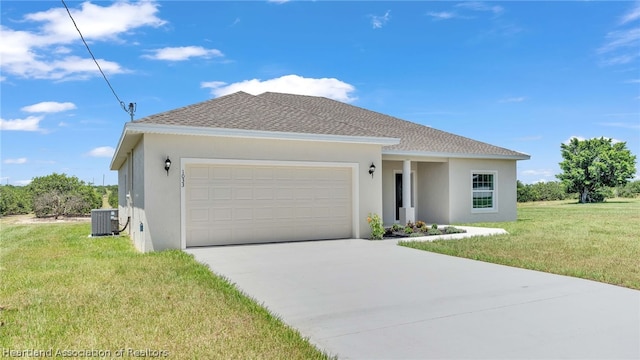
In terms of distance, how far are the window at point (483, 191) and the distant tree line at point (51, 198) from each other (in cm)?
2232

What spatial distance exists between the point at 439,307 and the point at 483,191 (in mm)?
14088

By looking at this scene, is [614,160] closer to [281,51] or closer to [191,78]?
[281,51]

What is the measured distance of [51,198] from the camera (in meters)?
24.6

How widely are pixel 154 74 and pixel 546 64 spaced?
48.7 feet

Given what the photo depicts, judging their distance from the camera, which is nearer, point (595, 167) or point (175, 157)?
point (175, 157)

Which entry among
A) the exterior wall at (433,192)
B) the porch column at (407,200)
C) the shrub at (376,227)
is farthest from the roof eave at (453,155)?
the shrub at (376,227)

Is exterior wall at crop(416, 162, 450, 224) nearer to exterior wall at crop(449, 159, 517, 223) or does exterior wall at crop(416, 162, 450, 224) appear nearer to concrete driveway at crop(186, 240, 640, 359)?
exterior wall at crop(449, 159, 517, 223)

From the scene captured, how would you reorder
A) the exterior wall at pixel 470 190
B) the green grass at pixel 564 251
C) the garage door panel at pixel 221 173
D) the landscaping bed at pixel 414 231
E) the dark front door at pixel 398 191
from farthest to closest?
the dark front door at pixel 398 191, the exterior wall at pixel 470 190, the landscaping bed at pixel 414 231, the garage door panel at pixel 221 173, the green grass at pixel 564 251

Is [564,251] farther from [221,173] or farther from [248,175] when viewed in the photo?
[221,173]

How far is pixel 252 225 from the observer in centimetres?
1141

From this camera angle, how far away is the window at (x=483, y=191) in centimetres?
1795

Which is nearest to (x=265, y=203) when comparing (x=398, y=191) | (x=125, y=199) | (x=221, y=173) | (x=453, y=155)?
(x=221, y=173)

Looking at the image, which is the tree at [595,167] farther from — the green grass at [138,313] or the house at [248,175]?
the green grass at [138,313]

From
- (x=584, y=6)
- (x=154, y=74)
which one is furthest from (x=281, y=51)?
(x=584, y=6)
